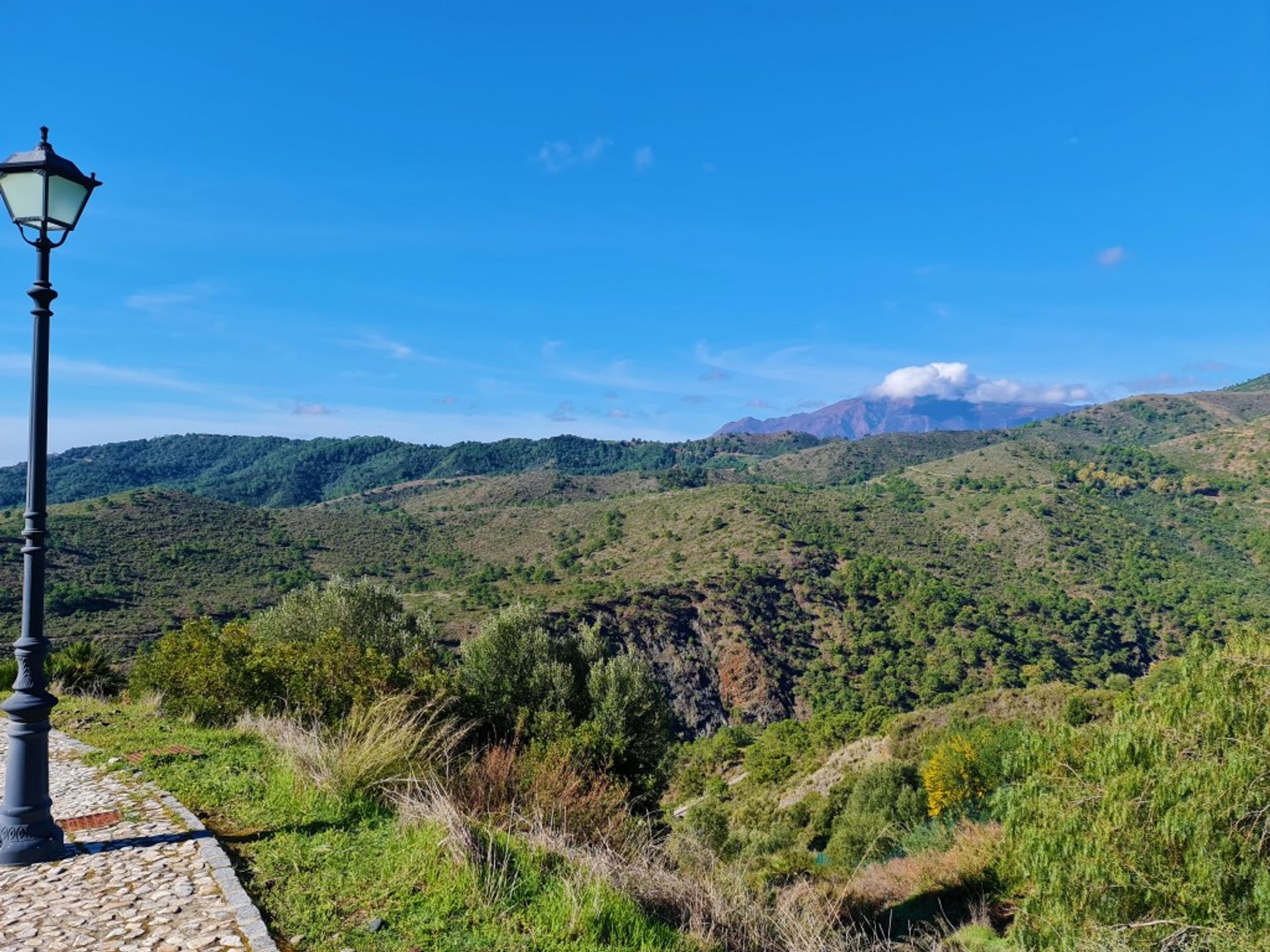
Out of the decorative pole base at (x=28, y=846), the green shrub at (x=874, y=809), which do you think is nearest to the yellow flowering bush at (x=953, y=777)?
the green shrub at (x=874, y=809)

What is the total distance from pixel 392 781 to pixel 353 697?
3.22 meters

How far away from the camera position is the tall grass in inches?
238

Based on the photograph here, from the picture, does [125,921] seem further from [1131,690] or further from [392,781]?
[1131,690]

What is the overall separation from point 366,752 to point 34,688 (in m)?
2.25

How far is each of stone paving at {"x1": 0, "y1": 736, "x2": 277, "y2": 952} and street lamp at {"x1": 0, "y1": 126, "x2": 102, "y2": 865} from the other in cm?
25

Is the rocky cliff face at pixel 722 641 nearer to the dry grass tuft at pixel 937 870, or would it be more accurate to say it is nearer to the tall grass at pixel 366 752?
the dry grass tuft at pixel 937 870

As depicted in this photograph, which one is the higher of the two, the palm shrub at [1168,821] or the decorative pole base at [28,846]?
the decorative pole base at [28,846]

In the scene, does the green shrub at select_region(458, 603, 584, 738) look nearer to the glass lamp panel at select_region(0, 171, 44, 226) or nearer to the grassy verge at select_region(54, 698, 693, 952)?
the grassy verge at select_region(54, 698, 693, 952)

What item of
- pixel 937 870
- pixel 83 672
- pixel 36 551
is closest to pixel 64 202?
pixel 36 551

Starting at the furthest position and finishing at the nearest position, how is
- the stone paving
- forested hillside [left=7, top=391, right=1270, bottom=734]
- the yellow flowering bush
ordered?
forested hillside [left=7, top=391, right=1270, bottom=734], the yellow flowering bush, the stone paving

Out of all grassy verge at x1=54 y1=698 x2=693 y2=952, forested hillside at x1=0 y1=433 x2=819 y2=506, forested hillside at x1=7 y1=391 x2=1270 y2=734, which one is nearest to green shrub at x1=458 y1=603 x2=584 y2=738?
grassy verge at x1=54 y1=698 x2=693 y2=952

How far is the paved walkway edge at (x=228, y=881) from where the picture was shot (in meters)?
3.84

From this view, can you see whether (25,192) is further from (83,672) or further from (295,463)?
(295,463)

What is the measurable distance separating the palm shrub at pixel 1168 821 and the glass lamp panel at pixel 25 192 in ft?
31.7
